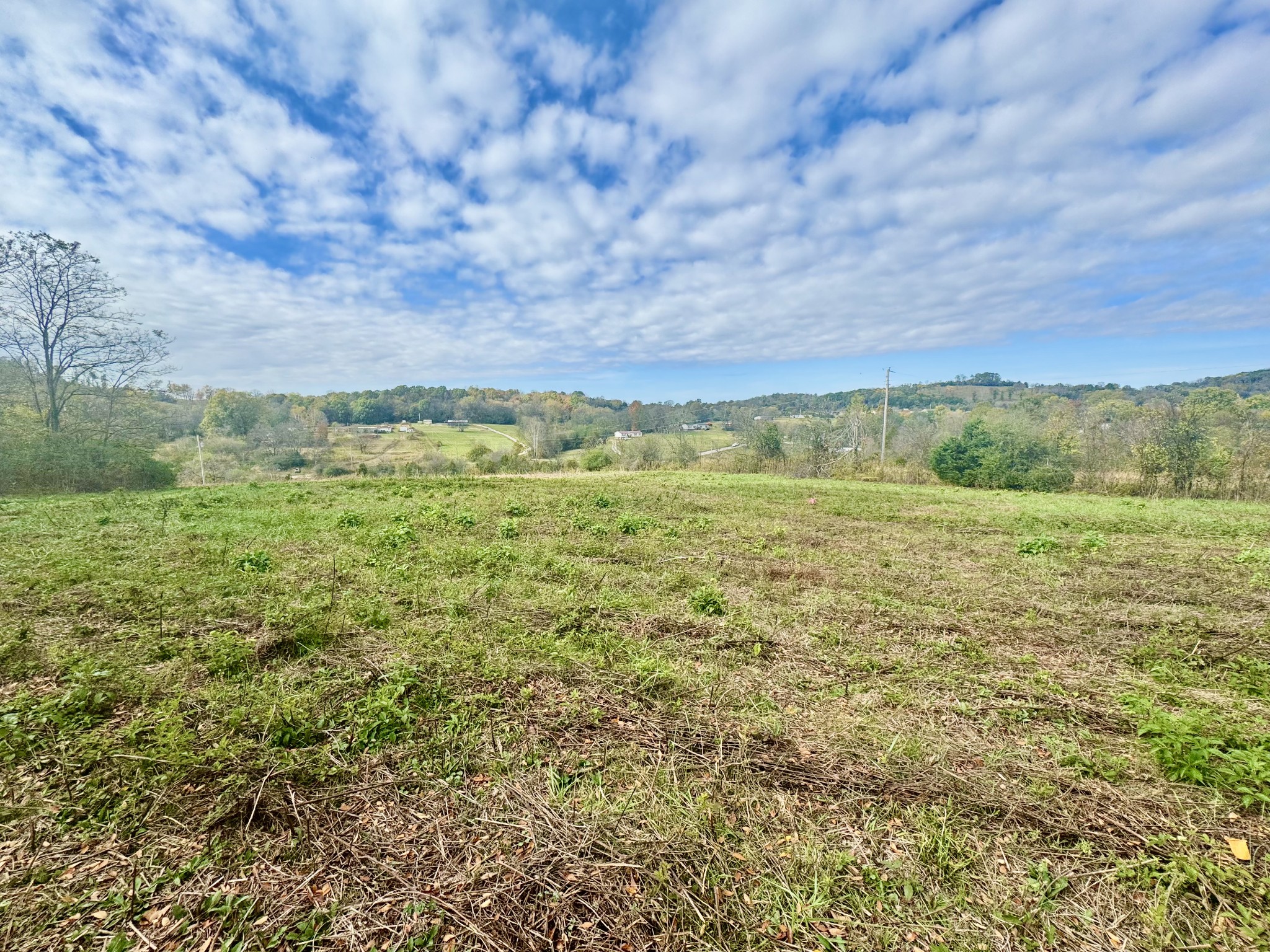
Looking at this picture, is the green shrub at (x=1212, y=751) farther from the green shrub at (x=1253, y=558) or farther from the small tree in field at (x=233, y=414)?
the small tree in field at (x=233, y=414)

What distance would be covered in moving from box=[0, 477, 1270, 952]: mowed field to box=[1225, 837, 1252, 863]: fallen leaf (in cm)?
2

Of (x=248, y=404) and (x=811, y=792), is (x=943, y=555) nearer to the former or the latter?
(x=811, y=792)

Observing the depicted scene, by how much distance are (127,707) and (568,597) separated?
396cm

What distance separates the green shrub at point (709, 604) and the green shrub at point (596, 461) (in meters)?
32.6

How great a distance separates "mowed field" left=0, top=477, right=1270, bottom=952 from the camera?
6.97 feet

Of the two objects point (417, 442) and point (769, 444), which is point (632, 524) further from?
point (417, 442)

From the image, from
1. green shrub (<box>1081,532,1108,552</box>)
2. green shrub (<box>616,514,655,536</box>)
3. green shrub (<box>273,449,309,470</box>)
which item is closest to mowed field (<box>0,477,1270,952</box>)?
green shrub (<box>1081,532,1108,552</box>)

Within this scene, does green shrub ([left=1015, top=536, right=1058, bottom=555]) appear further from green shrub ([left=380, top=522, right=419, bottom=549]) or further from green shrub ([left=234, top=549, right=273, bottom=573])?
green shrub ([left=234, top=549, right=273, bottom=573])

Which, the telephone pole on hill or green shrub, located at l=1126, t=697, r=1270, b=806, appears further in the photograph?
the telephone pole on hill

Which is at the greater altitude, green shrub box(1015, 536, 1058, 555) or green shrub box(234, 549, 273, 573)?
green shrub box(234, 549, 273, 573)

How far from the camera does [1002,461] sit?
27.5 meters

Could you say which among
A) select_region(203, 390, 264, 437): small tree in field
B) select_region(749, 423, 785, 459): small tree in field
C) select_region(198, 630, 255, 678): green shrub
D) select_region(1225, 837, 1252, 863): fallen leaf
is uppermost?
select_region(203, 390, 264, 437): small tree in field

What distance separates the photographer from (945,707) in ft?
12.7

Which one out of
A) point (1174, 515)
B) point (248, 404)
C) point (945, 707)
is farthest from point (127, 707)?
point (248, 404)
